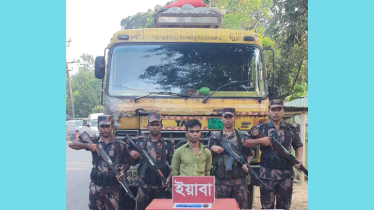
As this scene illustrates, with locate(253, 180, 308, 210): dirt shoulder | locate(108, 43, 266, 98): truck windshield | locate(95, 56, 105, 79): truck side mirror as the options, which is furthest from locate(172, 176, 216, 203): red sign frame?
locate(253, 180, 308, 210): dirt shoulder

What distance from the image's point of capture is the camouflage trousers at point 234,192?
4805 millimetres

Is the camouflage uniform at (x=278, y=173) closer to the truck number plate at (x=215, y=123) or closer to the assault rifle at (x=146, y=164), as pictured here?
the truck number plate at (x=215, y=123)

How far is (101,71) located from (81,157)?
34.7 ft

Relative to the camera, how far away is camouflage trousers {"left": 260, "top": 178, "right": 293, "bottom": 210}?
4.85m

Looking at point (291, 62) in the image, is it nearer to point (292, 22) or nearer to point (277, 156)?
point (292, 22)

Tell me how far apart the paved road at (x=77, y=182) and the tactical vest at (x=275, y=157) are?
3844 millimetres

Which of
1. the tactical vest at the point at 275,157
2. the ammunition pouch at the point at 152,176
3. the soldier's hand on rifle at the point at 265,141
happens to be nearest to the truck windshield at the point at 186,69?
the tactical vest at the point at 275,157

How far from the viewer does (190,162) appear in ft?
14.5

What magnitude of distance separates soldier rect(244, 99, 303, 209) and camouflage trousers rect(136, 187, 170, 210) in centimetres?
118

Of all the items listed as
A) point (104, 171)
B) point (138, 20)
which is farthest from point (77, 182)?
point (138, 20)

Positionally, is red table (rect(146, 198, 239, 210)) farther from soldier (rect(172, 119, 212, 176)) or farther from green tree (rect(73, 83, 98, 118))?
green tree (rect(73, 83, 98, 118))

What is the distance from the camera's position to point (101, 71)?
604 cm

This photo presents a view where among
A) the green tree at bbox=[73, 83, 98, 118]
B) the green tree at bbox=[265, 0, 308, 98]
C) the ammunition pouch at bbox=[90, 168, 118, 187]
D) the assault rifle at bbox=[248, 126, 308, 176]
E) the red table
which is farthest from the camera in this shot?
the green tree at bbox=[73, 83, 98, 118]

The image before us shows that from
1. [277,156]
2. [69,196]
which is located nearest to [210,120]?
[277,156]
